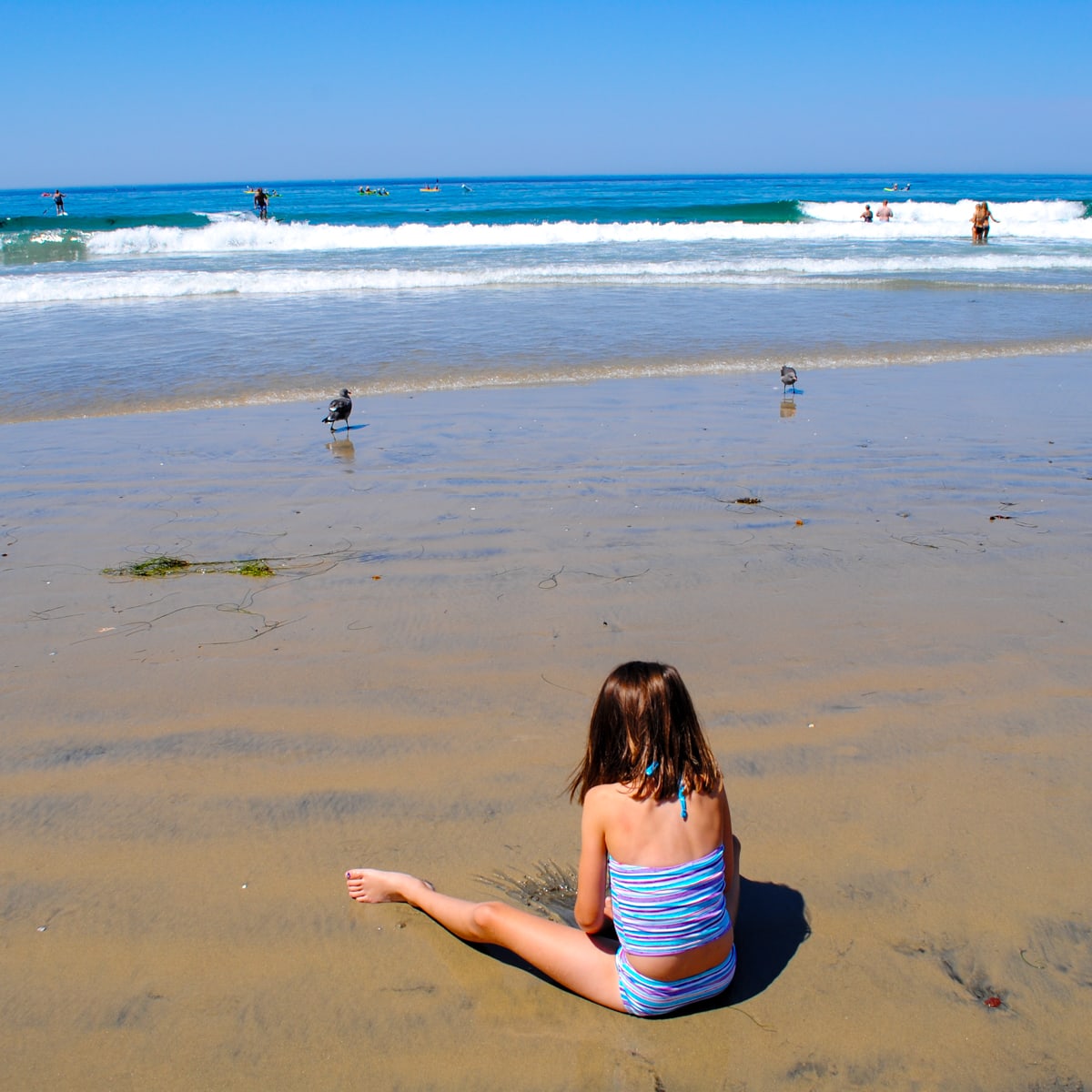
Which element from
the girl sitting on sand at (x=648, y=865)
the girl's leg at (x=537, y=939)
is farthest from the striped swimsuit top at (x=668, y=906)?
the girl's leg at (x=537, y=939)

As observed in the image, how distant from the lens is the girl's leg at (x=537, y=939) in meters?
2.38

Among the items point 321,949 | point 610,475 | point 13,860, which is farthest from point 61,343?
point 321,949

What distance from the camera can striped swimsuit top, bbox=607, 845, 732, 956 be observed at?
2299 millimetres

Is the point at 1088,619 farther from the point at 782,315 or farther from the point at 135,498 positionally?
the point at 782,315

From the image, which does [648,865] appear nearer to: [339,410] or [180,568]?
[180,568]

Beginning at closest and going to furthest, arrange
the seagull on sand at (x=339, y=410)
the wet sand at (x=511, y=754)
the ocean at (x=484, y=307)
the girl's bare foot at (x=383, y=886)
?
the wet sand at (x=511, y=754), the girl's bare foot at (x=383, y=886), the seagull on sand at (x=339, y=410), the ocean at (x=484, y=307)

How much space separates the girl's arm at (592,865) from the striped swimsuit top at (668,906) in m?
0.06

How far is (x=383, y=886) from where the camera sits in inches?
106

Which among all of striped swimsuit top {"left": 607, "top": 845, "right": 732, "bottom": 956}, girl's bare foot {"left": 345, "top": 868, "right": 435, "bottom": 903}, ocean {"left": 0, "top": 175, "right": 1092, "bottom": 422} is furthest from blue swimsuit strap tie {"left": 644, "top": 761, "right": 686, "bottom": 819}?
ocean {"left": 0, "top": 175, "right": 1092, "bottom": 422}

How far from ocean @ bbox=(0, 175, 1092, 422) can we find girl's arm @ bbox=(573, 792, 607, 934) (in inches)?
300

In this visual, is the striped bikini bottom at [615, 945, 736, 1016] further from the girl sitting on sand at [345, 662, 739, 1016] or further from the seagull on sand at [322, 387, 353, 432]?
the seagull on sand at [322, 387, 353, 432]

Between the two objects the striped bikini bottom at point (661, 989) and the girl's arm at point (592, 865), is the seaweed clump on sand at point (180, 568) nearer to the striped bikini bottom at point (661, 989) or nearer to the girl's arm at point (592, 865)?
the girl's arm at point (592, 865)

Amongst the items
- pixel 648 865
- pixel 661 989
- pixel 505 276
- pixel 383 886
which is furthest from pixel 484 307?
pixel 661 989

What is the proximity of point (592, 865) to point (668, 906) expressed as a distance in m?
0.22
